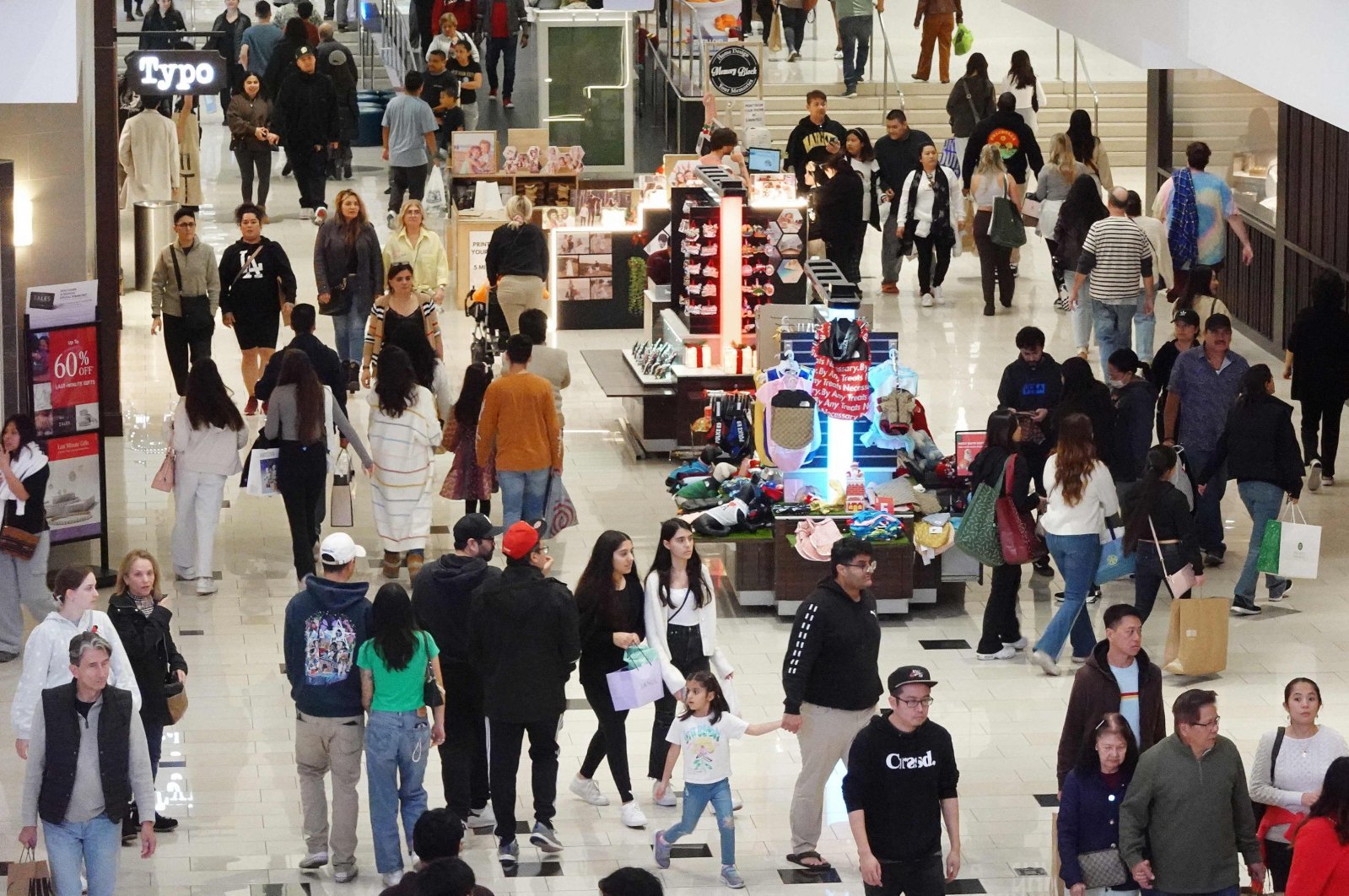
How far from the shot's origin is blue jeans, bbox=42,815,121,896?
7504mm

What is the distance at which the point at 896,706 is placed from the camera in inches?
285

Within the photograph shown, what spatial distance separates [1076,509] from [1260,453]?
4.91ft

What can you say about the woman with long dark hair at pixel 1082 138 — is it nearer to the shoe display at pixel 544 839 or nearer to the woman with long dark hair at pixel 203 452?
the woman with long dark hair at pixel 203 452

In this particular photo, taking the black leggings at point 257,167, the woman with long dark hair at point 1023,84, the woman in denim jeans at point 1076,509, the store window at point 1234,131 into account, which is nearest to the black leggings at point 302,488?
the woman in denim jeans at point 1076,509

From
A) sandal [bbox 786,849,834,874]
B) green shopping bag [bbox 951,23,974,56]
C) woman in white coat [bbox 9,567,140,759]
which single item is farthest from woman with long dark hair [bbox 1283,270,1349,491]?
green shopping bag [bbox 951,23,974,56]

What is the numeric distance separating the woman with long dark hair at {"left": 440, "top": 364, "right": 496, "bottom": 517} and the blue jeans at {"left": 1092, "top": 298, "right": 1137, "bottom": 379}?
5085mm

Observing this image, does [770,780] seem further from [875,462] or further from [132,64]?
[132,64]

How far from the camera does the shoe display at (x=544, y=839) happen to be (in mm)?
8750

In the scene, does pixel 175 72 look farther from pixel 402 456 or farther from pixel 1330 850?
pixel 1330 850

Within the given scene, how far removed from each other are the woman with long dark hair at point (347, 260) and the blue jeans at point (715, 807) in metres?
7.16

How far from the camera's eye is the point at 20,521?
1084cm

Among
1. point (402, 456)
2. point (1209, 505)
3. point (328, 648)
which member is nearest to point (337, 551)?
point (328, 648)

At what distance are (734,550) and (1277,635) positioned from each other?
2.81 m

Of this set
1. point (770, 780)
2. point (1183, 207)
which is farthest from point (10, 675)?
point (1183, 207)
